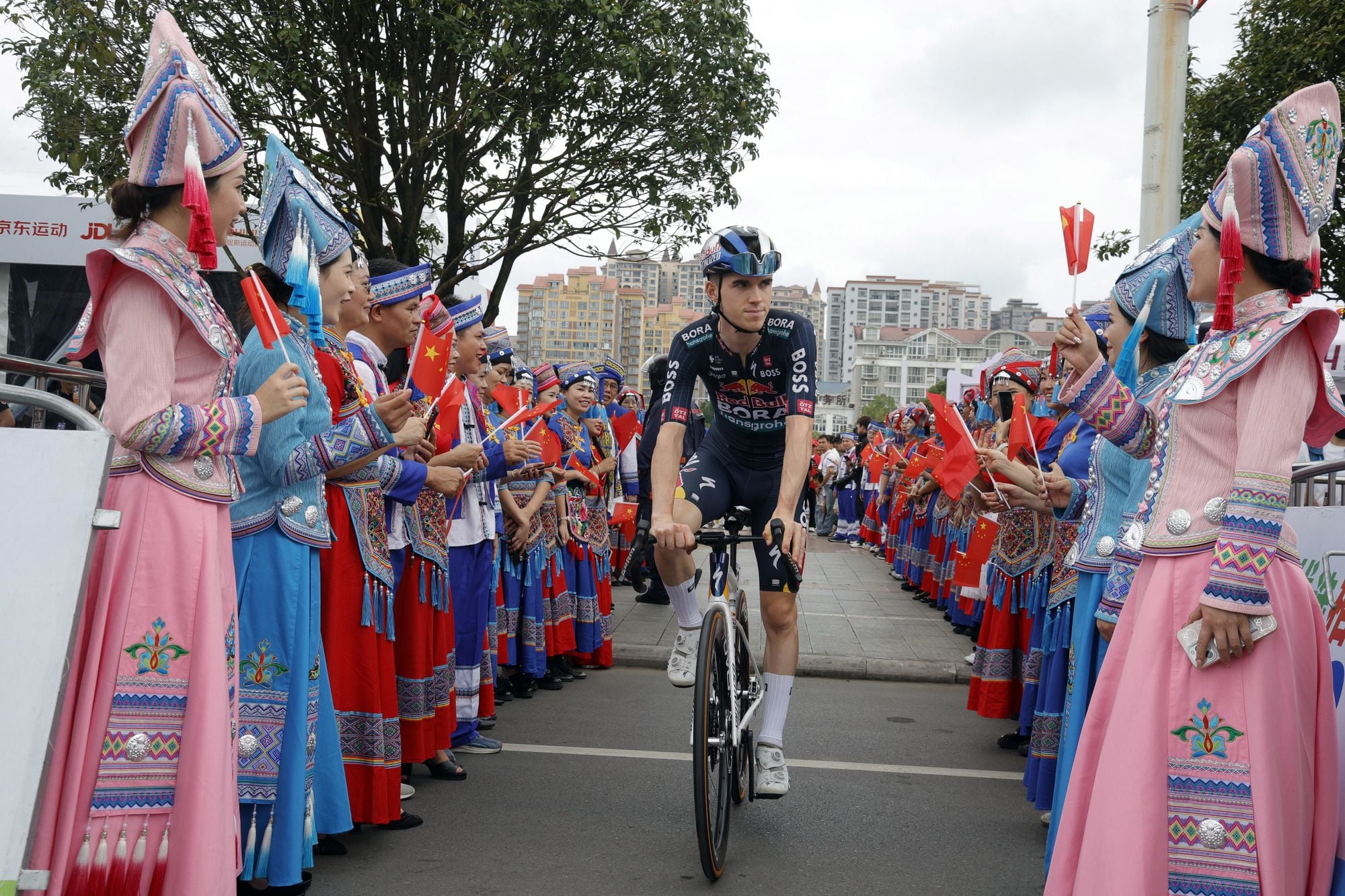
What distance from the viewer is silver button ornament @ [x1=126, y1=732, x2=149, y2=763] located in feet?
9.11

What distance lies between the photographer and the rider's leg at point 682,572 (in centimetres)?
438

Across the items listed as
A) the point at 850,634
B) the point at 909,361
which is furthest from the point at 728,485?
the point at 909,361

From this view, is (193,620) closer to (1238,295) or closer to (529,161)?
(1238,295)

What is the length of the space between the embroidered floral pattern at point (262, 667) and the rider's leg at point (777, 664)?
196 centimetres

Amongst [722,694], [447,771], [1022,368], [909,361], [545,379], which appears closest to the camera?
[722,694]

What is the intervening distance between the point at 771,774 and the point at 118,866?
2575 millimetres

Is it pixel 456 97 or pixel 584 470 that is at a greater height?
pixel 456 97

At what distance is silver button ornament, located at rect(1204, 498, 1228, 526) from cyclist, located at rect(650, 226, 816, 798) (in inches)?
64.4

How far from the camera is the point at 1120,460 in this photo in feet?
12.8

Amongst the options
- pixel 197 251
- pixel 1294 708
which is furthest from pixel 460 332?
pixel 1294 708

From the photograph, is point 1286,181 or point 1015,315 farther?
point 1015,315

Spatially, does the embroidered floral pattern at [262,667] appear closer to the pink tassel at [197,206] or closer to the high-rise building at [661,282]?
the pink tassel at [197,206]

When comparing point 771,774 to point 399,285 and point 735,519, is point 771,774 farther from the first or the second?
point 399,285

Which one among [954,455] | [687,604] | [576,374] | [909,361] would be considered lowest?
[687,604]
